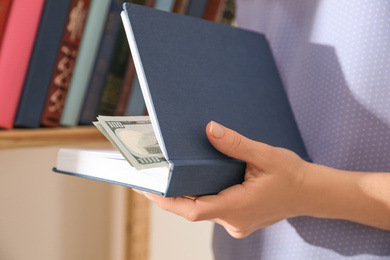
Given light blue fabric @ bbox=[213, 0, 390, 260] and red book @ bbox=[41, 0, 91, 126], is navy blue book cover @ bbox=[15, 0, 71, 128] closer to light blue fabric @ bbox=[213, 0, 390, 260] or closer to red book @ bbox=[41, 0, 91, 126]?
red book @ bbox=[41, 0, 91, 126]

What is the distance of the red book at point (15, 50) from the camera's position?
0.70m

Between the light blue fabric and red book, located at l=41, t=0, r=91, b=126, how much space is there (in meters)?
0.38

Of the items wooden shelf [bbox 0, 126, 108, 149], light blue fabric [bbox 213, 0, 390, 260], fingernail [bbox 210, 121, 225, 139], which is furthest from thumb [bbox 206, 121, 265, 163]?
wooden shelf [bbox 0, 126, 108, 149]

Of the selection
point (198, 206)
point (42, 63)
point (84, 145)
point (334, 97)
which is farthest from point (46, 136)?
point (334, 97)

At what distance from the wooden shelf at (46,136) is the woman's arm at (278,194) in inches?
12.0

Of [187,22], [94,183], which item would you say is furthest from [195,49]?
[94,183]

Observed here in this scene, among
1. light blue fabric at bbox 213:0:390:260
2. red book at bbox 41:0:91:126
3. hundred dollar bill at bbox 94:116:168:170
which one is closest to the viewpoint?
hundred dollar bill at bbox 94:116:168:170

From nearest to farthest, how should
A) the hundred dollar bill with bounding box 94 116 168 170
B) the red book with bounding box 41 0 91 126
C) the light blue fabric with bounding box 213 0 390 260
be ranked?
the hundred dollar bill with bounding box 94 116 168 170, the light blue fabric with bounding box 213 0 390 260, the red book with bounding box 41 0 91 126

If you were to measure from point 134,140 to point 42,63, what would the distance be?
356mm

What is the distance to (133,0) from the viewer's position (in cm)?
86

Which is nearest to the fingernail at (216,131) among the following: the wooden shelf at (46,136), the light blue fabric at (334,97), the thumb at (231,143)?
the thumb at (231,143)

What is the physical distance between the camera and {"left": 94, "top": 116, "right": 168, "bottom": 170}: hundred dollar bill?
0.43 m

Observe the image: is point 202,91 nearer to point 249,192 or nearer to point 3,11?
point 249,192

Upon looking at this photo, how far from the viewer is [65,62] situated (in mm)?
779
